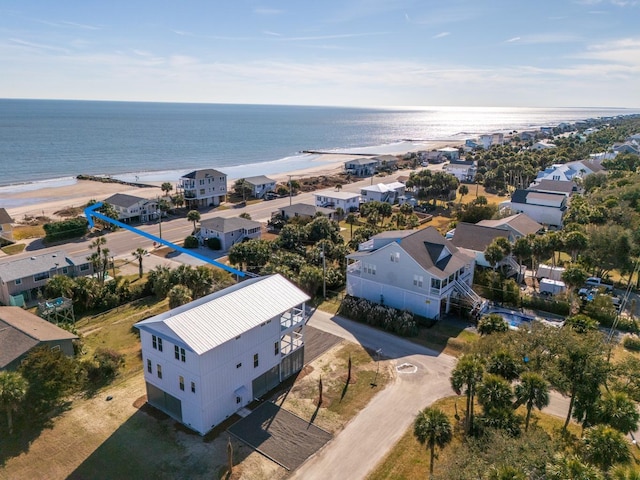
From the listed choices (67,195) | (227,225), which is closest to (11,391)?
(227,225)

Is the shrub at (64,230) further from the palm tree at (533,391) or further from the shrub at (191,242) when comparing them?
the palm tree at (533,391)

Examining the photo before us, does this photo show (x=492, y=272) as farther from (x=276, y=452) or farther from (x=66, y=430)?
(x=66, y=430)

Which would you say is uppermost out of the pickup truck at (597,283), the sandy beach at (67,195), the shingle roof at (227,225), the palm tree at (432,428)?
the palm tree at (432,428)

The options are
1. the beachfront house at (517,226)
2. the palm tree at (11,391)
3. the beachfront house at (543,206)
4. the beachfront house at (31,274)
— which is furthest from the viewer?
the beachfront house at (543,206)

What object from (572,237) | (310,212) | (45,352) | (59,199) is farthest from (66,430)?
(59,199)

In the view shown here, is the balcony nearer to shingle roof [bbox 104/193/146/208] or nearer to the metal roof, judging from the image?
the metal roof

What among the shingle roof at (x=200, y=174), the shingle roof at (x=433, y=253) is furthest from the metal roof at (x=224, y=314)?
the shingle roof at (x=200, y=174)
